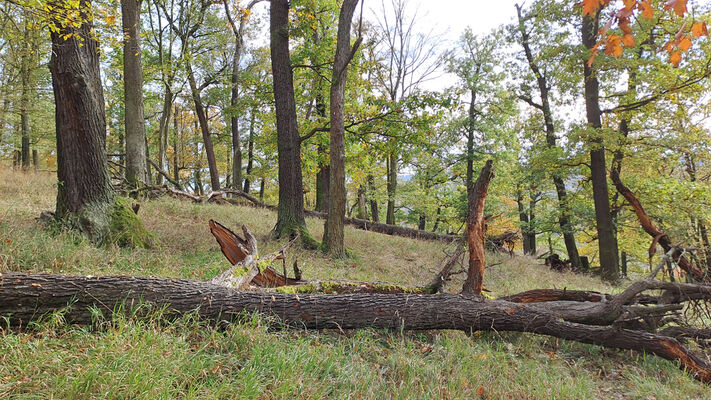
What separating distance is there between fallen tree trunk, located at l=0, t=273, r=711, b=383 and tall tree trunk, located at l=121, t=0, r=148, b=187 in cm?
906

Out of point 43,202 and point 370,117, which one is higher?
point 370,117

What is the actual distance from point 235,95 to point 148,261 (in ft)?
55.1

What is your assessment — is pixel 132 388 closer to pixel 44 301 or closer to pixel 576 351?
pixel 44 301

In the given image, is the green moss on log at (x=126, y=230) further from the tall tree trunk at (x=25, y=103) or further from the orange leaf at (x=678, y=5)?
the tall tree trunk at (x=25, y=103)

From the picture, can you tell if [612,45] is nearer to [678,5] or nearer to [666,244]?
[678,5]

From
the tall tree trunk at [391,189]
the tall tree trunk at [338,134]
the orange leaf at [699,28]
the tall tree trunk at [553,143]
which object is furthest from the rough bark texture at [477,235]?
the tall tree trunk at [391,189]

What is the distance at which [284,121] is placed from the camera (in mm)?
9414

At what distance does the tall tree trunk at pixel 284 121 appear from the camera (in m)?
9.30

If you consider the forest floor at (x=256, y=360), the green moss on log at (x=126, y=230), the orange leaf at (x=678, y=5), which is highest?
the orange leaf at (x=678, y=5)

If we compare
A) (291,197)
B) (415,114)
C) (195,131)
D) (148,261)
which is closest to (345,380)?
(148,261)

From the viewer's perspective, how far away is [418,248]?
12.1 meters

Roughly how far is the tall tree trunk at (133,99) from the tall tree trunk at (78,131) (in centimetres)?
499

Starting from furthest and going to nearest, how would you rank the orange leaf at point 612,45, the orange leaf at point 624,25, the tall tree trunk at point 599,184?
1. the tall tree trunk at point 599,184
2. the orange leaf at point 612,45
3. the orange leaf at point 624,25

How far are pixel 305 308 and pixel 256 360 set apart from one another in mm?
1003
